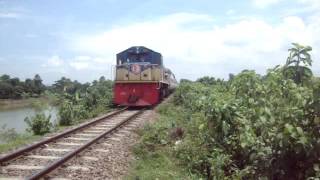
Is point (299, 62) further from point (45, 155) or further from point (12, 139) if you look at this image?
point (12, 139)

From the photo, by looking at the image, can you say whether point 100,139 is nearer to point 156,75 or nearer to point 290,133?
point 290,133

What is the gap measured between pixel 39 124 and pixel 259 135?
28.8 feet

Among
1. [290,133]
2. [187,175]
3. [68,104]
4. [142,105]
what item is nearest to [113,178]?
[187,175]

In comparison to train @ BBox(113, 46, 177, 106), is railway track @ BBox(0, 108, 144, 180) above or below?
below

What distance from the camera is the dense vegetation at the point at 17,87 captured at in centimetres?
4531

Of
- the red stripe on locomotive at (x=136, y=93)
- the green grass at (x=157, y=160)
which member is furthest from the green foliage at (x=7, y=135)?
the red stripe on locomotive at (x=136, y=93)

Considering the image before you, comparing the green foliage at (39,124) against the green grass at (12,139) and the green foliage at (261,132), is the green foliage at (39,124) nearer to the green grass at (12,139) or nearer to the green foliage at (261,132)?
the green grass at (12,139)

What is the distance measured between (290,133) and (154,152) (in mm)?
4653

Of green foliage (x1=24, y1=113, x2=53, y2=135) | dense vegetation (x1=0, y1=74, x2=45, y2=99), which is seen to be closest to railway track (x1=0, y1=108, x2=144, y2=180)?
green foliage (x1=24, y1=113, x2=53, y2=135)

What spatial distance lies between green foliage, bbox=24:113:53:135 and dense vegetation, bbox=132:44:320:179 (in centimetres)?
467

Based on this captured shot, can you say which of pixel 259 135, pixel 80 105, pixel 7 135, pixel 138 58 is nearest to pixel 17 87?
pixel 138 58

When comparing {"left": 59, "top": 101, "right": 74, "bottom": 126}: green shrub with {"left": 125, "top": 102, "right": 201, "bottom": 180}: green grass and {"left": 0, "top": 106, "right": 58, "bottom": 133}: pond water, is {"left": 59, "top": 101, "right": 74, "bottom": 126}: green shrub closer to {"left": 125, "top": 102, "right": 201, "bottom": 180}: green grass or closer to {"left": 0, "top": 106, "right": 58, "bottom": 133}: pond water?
{"left": 0, "top": 106, "right": 58, "bottom": 133}: pond water

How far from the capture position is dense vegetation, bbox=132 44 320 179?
562cm

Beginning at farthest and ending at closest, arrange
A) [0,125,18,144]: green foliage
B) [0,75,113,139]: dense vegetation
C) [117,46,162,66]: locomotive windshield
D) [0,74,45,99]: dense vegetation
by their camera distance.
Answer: [0,74,45,99]: dense vegetation → [117,46,162,66]: locomotive windshield → [0,75,113,139]: dense vegetation → [0,125,18,144]: green foliage
